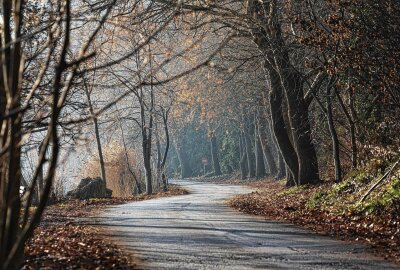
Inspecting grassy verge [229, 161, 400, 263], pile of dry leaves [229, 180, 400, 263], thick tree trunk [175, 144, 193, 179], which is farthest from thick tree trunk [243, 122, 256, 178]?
pile of dry leaves [229, 180, 400, 263]

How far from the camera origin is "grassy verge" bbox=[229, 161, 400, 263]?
403 inches

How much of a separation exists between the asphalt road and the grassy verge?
0.55m

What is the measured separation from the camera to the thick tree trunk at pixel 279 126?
24.8 m

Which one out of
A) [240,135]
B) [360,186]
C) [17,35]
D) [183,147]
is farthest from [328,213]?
[183,147]

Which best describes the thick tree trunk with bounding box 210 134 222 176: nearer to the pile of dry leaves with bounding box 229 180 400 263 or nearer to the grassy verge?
the grassy verge

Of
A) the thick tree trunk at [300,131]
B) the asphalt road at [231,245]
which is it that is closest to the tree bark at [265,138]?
the thick tree trunk at [300,131]

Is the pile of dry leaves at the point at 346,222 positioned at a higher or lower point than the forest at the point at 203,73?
lower

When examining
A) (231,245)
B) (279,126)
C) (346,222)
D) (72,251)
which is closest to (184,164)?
(279,126)

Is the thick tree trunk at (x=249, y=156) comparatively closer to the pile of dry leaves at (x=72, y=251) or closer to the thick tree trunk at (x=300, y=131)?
the thick tree trunk at (x=300, y=131)

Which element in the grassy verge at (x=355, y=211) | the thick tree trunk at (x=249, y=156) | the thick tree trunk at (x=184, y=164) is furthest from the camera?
the thick tree trunk at (x=184, y=164)

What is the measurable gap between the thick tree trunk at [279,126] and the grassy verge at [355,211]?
5473 mm

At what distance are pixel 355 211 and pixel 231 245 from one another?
14.0ft

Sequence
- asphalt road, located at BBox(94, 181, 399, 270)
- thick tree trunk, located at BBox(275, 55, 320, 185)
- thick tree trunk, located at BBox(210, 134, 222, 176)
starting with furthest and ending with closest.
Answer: thick tree trunk, located at BBox(210, 134, 222, 176), thick tree trunk, located at BBox(275, 55, 320, 185), asphalt road, located at BBox(94, 181, 399, 270)

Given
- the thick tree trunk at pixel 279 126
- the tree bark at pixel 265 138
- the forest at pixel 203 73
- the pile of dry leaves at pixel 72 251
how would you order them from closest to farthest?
the forest at pixel 203 73 → the pile of dry leaves at pixel 72 251 → the thick tree trunk at pixel 279 126 → the tree bark at pixel 265 138
